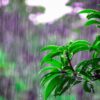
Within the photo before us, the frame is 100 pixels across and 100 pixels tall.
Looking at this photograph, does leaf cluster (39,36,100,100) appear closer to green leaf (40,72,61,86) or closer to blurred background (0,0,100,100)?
green leaf (40,72,61,86)

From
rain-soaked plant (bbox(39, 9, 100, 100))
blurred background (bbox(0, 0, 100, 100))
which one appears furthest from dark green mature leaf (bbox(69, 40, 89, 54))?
blurred background (bbox(0, 0, 100, 100))

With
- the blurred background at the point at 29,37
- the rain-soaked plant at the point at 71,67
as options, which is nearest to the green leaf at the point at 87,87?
the rain-soaked plant at the point at 71,67

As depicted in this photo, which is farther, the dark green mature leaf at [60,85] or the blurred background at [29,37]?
the blurred background at [29,37]

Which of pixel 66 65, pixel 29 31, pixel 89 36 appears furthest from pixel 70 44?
pixel 29 31

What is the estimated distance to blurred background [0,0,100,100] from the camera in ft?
11.7

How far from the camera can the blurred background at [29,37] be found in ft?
11.7

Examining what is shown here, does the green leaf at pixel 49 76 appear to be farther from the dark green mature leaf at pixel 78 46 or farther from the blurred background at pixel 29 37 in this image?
the blurred background at pixel 29 37

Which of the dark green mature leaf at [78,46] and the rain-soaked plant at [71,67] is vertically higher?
the dark green mature leaf at [78,46]

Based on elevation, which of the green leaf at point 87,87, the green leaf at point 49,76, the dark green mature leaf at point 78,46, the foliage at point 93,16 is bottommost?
the green leaf at point 87,87

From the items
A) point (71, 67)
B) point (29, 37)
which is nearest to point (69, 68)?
point (71, 67)

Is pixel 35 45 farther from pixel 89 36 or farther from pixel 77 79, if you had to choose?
pixel 77 79

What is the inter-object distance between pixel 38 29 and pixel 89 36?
733mm

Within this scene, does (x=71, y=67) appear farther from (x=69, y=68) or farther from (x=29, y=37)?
(x=29, y=37)

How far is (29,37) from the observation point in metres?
4.05
